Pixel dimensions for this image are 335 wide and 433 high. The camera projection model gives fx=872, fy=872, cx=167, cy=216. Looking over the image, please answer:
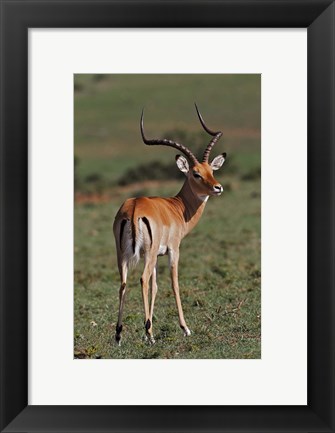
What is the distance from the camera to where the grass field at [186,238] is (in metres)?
6.11

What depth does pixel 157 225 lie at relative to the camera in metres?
6.41

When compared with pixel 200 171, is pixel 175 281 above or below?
below

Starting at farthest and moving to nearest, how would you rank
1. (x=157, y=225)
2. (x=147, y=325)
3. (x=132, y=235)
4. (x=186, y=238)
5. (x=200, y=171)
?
(x=186, y=238) < (x=200, y=171) < (x=157, y=225) < (x=132, y=235) < (x=147, y=325)

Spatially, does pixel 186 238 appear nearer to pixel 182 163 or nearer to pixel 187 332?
pixel 182 163

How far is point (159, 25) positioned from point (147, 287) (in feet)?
6.20

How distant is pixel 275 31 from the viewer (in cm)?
514

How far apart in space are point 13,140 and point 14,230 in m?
0.52

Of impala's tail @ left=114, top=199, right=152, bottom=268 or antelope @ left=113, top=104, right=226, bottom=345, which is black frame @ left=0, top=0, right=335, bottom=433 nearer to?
antelope @ left=113, top=104, right=226, bottom=345

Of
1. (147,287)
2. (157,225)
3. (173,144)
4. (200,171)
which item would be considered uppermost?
(173,144)

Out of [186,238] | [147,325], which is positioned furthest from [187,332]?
[186,238]

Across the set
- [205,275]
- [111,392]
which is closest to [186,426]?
[111,392]

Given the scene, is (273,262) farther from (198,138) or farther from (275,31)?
(198,138)

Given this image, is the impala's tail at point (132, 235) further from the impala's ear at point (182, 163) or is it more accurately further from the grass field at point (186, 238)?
the impala's ear at point (182, 163)

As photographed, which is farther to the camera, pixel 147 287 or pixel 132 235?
pixel 132 235
